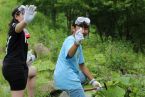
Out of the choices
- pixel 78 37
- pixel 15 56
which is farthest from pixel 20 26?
pixel 78 37

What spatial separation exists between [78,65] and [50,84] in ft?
9.86

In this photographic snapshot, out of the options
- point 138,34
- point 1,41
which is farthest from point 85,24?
point 138,34

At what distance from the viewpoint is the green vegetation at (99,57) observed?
7.36m

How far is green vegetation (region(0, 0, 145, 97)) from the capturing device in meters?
7.36

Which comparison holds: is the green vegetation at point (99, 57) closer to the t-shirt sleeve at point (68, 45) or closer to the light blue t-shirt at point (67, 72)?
the light blue t-shirt at point (67, 72)

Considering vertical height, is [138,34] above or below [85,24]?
below

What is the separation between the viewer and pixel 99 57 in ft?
45.6

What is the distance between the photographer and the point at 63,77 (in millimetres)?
5723

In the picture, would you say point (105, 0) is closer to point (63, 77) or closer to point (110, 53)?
point (110, 53)

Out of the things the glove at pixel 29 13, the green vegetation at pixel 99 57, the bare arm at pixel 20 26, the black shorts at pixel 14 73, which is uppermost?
the glove at pixel 29 13

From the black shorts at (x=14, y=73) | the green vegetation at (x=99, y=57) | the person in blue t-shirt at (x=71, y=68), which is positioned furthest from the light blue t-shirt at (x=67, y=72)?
the green vegetation at (x=99, y=57)

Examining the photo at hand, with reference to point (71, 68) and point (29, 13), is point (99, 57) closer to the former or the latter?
point (71, 68)

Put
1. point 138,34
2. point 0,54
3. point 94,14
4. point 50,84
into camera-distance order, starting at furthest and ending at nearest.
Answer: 1. point 138,34
2. point 94,14
3. point 0,54
4. point 50,84

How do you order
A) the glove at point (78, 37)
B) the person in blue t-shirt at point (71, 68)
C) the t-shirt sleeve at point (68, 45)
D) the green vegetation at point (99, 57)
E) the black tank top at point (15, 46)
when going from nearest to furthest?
the glove at point (78, 37), the t-shirt sleeve at point (68, 45), the person in blue t-shirt at point (71, 68), the black tank top at point (15, 46), the green vegetation at point (99, 57)
